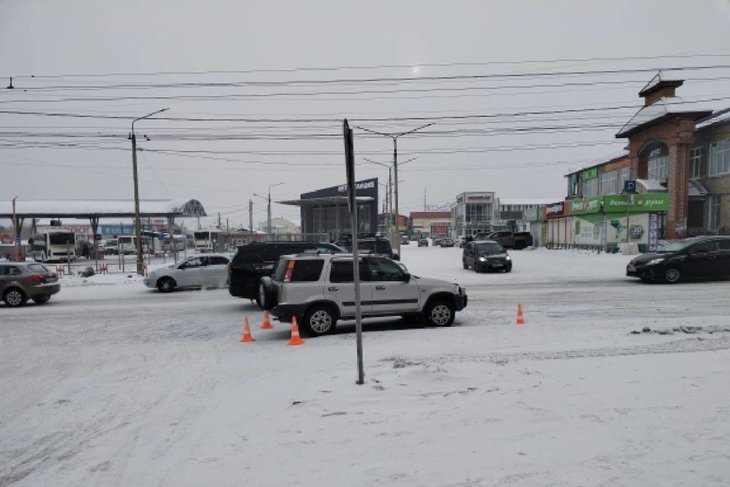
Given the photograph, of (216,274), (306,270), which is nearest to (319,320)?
(306,270)

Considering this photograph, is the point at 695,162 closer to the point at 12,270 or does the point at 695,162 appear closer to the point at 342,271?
the point at 342,271

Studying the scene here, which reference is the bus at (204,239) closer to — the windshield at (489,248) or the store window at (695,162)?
the windshield at (489,248)

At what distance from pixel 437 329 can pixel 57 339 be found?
26.4 feet

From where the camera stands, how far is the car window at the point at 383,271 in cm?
1006

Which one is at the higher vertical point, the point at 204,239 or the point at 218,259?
the point at 204,239

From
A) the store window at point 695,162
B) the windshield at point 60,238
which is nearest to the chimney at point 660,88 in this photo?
the store window at point 695,162

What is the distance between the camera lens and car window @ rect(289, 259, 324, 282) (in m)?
9.61

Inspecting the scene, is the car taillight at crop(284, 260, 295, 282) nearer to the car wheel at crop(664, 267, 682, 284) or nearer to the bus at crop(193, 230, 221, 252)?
the car wheel at crop(664, 267, 682, 284)

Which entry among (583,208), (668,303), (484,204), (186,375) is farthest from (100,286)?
(484,204)

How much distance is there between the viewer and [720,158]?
1383 inches

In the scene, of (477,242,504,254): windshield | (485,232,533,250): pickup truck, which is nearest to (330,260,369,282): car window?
(477,242,504,254): windshield

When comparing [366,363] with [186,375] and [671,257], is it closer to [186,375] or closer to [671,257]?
[186,375]

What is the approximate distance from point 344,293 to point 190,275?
11.9m

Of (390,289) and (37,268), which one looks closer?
(390,289)
